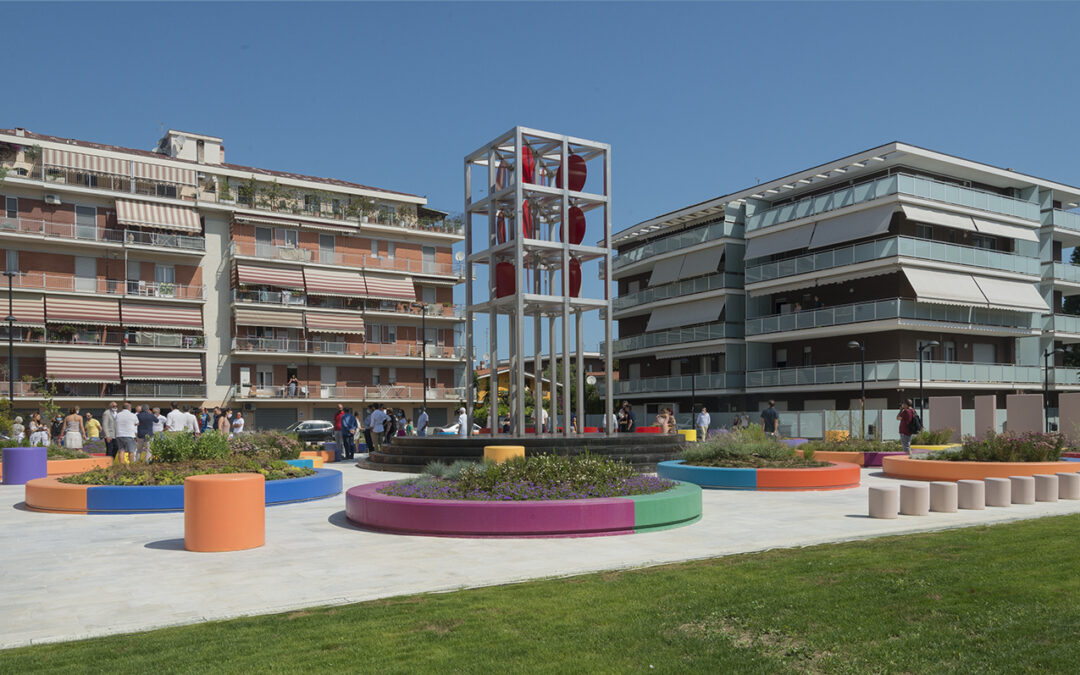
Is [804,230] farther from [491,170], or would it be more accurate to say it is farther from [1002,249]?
[491,170]

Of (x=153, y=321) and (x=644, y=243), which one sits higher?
(x=644, y=243)

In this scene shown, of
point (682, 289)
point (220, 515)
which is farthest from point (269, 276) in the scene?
point (220, 515)

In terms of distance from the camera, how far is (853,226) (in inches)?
1767

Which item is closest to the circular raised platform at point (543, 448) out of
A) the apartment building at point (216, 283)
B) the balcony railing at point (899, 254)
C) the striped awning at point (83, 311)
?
the apartment building at point (216, 283)

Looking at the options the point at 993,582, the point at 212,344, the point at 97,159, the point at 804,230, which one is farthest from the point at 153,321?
the point at 993,582

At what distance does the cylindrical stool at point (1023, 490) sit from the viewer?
49.3 ft

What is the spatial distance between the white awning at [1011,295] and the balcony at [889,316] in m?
1.20

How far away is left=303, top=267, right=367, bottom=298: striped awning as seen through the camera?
55.6 meters

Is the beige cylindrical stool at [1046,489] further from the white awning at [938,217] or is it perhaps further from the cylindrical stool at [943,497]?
the white awning at [938,217]

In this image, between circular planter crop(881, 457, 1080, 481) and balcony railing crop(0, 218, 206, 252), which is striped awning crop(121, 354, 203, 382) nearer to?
balcony railing crop(0, 218, 206, 252)

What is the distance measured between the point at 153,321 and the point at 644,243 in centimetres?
3245

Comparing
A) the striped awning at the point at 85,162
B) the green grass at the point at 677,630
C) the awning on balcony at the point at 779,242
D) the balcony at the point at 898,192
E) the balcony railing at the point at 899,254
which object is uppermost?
the striped awning at the point at 85,162

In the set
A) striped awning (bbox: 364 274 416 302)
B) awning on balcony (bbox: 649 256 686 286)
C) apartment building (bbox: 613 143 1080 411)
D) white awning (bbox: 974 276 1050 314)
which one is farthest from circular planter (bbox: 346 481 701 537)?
striped awning (bbox: 364 274 416 302)

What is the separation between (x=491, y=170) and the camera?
23766mm
